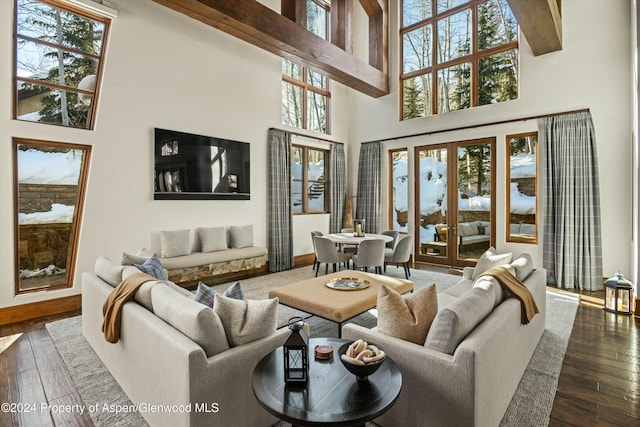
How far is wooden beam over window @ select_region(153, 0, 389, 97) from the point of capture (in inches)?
154

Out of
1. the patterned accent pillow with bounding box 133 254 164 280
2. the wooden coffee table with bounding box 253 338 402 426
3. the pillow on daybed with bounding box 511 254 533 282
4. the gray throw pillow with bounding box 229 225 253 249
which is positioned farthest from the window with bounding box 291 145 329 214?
the wooden coffee table with bounding box 253 338 402 426

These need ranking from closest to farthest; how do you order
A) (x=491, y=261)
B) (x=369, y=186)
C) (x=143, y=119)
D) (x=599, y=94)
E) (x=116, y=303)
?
(x=116, y=303) < (x=491, y=261) < (x=143, y=119) < (x=599, y=94) < (x=369, y=186)

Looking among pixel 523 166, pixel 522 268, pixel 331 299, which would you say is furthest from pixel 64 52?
pixel 523 166

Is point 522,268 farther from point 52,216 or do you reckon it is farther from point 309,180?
point 52,216

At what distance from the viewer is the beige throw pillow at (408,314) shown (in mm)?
1866

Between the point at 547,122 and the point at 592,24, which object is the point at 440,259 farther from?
the point at 592,24

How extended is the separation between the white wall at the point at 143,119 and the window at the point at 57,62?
116 millimetres

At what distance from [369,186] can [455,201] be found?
200cm

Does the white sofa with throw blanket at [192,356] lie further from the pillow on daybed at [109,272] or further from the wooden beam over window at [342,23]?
the wooden beam over window at [342,23]

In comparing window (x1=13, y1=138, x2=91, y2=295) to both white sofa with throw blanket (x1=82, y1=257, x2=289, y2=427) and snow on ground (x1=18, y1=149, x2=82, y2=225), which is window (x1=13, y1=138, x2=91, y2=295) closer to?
snow on ground (x1=18, y1=149, x2=82, y2=225)

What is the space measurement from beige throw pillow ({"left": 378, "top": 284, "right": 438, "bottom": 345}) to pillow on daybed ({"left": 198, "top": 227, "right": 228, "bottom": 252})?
4.01m

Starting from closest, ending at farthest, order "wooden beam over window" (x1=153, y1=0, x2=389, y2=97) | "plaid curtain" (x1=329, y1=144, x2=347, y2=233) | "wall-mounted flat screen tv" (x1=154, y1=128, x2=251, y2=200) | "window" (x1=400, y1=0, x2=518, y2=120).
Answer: "wooden beam over window" (x1=153, y1=0, x2=389, y2=97)
"wall-mounted flat screen tv" (x1=154, y1=128, x2=251, y2=200)
"window" (x1=400, y1=0, x2=518, y2=120)
"plaid curtain" (x1=329, y1=144, x2=347, y2=233)

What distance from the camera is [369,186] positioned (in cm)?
772

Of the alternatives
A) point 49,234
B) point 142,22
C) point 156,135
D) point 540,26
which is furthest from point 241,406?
point 540,26
